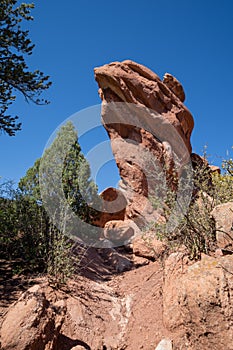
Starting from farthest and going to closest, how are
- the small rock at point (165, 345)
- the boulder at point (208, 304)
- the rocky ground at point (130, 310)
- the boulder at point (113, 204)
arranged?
the boulder at point (113, 204) < the small rock at point (165, 345) < the rocky ground at point (130, 310) < the boulder at point (208, 304)

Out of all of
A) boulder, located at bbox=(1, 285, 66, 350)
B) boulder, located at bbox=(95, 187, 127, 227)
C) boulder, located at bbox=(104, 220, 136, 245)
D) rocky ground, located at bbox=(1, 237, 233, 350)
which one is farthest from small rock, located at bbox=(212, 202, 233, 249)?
boulder, located at bbox=(95, 187, 127, 227)

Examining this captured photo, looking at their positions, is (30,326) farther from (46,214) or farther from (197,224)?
(46,214)

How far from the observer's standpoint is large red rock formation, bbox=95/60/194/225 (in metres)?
12.7

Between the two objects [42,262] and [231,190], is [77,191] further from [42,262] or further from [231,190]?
[231,190]

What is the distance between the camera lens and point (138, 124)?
43.8ft

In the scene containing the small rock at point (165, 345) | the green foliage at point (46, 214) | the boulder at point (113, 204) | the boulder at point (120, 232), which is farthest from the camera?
the boulder at point (113, 204)

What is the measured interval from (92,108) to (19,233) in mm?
7029

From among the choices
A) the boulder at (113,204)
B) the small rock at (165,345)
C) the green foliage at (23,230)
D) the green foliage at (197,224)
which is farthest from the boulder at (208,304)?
the boulder at (113,204)

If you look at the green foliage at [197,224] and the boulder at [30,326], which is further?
the green foliage at [197,224]

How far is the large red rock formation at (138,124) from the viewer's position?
41.7 feet

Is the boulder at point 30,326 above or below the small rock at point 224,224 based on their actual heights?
below

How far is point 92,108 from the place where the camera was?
13000 millimetres

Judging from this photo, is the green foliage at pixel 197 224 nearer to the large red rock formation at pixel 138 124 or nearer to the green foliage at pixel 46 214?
the green foliage at pixel 46 214

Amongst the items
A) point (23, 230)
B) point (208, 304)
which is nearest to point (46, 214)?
point (23, 230)
